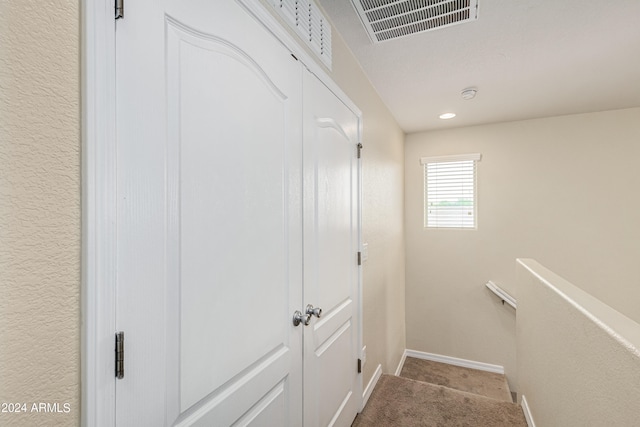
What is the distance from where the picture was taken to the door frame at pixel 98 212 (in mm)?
559

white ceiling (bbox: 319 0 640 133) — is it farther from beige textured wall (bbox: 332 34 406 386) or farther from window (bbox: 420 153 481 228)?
window (bbox: 420 153 481 228)

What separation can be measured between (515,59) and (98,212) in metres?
2.50

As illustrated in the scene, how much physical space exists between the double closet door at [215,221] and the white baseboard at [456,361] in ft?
8.68

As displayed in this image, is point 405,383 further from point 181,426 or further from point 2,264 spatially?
point 2,264

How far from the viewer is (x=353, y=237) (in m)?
1.96

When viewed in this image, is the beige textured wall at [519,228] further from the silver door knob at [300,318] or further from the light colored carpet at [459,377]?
the silver door knob at [300,318]

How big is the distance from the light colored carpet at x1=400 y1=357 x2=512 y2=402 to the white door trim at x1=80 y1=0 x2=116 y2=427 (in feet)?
11.1

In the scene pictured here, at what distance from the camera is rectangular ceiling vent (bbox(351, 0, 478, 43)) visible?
146 cm

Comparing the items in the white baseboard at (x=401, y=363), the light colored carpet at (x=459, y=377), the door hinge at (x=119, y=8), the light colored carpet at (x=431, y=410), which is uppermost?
the door hinge at (x=119, y=8)

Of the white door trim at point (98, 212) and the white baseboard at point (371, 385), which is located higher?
the white door trim at point (98, 212)

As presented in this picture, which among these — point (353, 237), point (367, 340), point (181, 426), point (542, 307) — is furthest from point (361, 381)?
point (181, 426)

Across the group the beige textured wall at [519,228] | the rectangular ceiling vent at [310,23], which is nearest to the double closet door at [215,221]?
the rectangular ceiling vent at [310,23]

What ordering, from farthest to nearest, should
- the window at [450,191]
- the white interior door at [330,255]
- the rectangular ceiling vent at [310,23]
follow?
the window at [450,191] → the white interior door at [330,255] → the rectangular ceiling vent at [310,23]

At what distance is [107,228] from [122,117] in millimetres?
223
